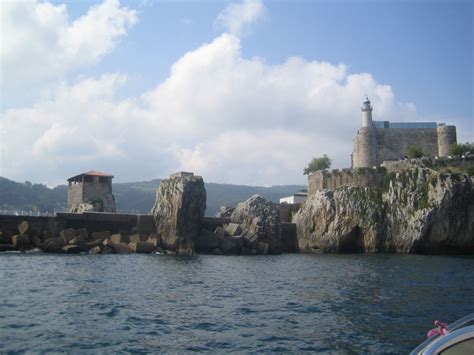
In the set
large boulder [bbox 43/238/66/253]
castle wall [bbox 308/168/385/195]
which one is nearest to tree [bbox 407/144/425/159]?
castle wall [bbox 308/168/385/195]

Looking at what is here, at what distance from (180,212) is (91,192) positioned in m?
24.9

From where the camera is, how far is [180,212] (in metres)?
48.3

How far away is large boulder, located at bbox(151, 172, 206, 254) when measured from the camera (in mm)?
48125

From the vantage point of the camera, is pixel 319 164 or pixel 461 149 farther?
pixel 319 164

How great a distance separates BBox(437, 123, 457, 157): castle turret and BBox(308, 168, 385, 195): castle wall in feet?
61.5

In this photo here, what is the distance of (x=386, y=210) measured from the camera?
54906 millimetres

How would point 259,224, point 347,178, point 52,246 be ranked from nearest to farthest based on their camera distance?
1. point 52,246
2. point 259,224
3. point 347,178

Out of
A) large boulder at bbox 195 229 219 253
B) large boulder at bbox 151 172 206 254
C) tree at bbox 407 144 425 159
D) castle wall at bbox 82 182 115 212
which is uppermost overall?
tree at bbox 407 144 425 159

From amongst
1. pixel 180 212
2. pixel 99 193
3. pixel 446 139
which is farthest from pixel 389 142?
pixel 99 193

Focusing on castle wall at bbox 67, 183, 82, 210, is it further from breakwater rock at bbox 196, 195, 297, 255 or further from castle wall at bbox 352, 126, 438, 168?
castle wall at bbox 352, 126, 438, 168

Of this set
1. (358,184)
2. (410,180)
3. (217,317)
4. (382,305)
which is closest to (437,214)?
(410,180)

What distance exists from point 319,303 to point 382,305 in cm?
273

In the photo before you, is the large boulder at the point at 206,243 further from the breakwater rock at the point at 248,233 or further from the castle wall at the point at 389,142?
the castle wall at the point at 389,142

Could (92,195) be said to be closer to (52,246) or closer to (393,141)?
(52,246)
